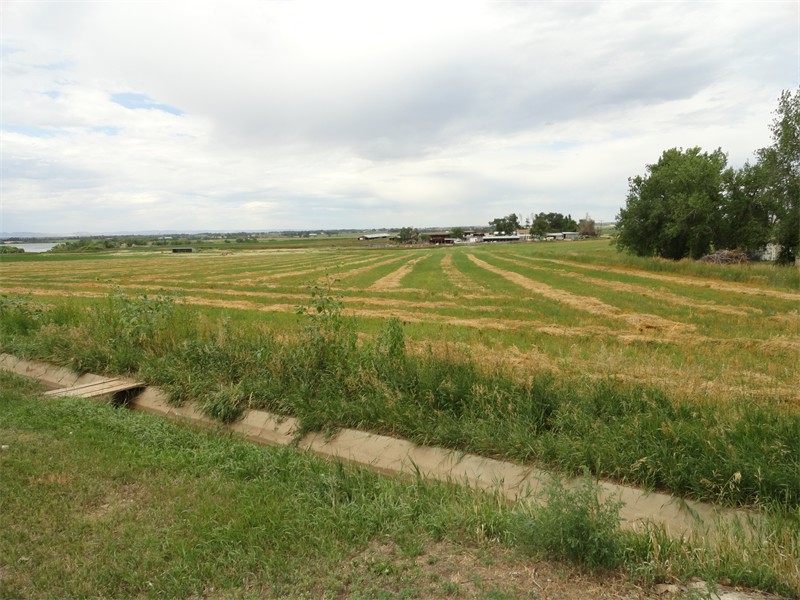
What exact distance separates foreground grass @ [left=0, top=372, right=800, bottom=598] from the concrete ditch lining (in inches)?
15.6

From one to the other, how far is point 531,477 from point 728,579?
212cm

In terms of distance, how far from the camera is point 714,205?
45.3 m

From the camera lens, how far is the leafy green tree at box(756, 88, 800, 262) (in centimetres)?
3478

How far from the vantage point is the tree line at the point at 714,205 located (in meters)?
36.5

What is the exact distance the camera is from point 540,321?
1734 centimetres

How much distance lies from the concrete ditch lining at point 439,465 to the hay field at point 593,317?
182 cm

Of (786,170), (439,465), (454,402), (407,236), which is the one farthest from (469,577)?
(407,236)

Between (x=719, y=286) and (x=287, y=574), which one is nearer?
(x=287, y=574)

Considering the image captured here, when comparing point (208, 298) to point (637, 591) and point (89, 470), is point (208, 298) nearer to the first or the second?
point (89, 470)

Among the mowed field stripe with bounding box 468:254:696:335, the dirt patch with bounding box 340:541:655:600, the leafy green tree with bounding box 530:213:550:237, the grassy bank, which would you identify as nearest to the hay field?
the mowed field stripe with bounding box 468:254:696:335

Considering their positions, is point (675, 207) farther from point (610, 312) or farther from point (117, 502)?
point (117, 502)

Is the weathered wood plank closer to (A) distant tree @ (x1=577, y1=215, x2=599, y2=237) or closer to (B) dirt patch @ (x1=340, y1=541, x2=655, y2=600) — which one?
(B) dirt patch @ (x1=340, y1=541, x2=655, y2=600)

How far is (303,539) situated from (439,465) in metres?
2.24

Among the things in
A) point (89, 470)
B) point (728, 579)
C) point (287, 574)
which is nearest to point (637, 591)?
point (728, 579)
